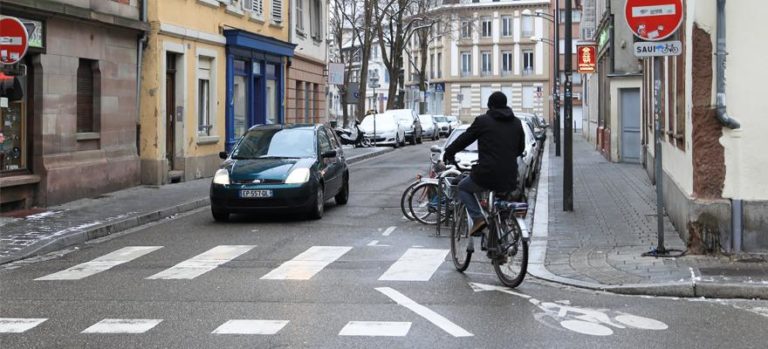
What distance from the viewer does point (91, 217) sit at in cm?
1419

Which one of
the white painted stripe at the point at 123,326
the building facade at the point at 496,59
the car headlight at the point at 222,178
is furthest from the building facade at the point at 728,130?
the building facade at the point at 496,59

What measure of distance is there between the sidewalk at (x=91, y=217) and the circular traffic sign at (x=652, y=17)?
7537 millimetres

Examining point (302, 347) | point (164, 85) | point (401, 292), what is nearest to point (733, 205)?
point (401, 292)

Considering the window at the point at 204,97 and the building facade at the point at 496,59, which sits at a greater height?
the building facade at the point at 496,59

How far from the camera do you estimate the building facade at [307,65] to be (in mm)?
31500

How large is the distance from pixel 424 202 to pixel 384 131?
27.4 m

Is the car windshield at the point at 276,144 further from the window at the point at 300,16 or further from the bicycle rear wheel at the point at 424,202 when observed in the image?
the window at the point at 300,16

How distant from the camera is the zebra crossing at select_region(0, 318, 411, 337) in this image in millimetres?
6823

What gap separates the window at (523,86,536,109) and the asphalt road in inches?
3065

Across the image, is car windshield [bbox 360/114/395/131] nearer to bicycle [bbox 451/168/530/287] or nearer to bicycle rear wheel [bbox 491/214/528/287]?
bicycle [bbox 451/168/530/287]

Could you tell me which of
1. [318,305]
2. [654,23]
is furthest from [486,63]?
[318,305]

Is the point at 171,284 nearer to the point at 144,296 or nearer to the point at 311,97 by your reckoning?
the point at 144,296

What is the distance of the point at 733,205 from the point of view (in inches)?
387

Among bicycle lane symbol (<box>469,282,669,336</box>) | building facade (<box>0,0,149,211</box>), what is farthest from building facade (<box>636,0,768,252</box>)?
building facade (<box>0,0,149,211</box>)
